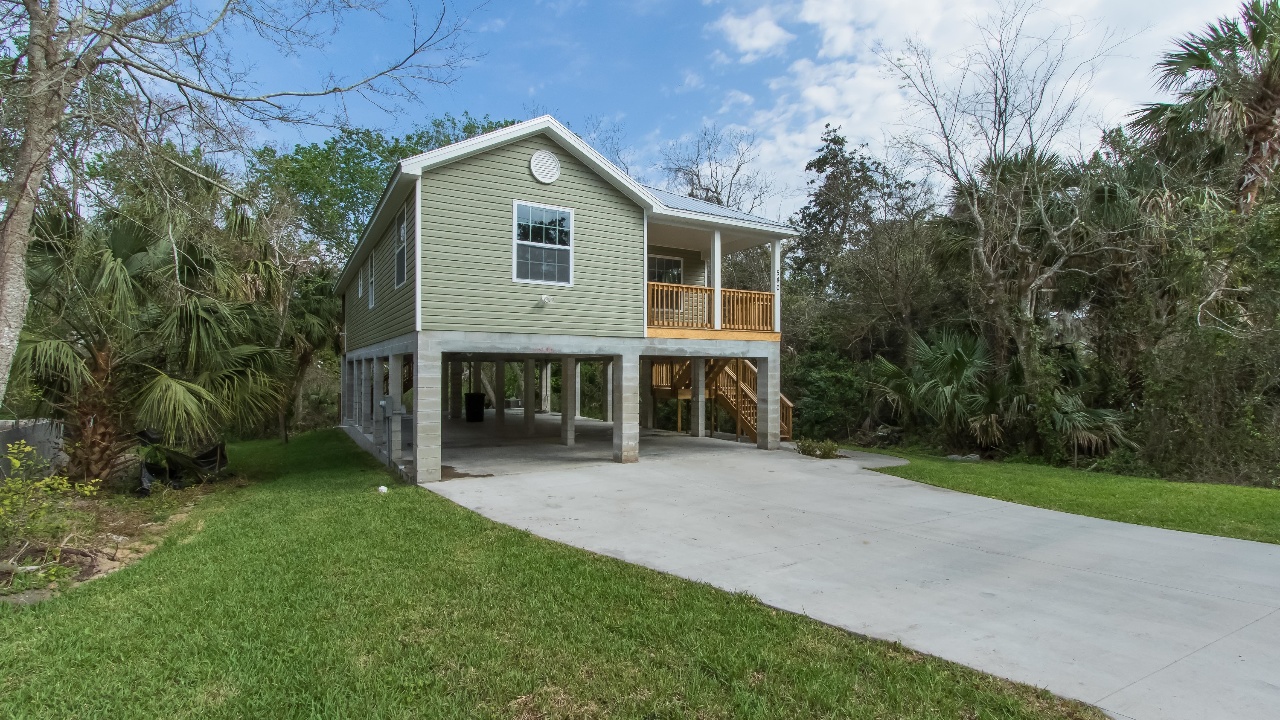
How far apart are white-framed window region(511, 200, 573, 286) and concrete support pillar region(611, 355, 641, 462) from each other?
71.4 inches

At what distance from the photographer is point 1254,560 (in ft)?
18.7

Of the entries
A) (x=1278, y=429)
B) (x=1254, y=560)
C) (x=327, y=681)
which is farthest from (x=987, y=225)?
(x=327, y=681)

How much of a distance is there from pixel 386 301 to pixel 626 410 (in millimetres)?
5151

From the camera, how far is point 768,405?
14.0 m

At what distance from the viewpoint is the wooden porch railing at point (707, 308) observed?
1309 cm

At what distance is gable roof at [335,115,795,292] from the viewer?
1000 cm

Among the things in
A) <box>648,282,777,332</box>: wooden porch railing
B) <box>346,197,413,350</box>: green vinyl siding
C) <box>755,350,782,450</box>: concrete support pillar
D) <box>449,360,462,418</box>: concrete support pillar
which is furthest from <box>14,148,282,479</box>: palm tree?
<box>449,360,462,418</box>: concrete support pillar

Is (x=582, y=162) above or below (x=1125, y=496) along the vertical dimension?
above

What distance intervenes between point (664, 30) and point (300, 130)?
49.0 ft

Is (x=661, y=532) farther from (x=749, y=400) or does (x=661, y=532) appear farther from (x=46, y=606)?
(x=749, y=400)

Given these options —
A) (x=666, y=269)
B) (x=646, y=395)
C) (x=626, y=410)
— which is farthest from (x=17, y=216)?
(x=646, y=395)

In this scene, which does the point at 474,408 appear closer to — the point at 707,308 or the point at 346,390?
the point at 346,390

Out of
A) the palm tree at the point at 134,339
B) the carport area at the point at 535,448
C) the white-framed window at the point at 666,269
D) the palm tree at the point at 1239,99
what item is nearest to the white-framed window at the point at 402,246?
the palm tree at the point at 134,339

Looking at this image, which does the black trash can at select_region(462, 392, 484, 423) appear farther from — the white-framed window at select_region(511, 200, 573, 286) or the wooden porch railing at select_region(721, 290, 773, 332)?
the white-framed window at select_region(511, 200, 573, 286)
